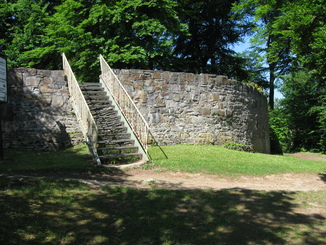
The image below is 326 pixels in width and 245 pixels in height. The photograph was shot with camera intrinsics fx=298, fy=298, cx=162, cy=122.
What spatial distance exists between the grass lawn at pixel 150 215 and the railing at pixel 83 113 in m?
2.19

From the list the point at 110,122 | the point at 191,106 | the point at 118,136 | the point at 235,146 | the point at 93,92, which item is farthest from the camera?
the point at 235,146

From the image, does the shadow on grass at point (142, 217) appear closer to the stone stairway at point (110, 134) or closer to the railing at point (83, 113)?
the railing at point (83, 113)

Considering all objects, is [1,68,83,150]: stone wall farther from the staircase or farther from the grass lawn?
the grass lawn

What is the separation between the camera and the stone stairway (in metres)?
7.95

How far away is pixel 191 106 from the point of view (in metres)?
10.9

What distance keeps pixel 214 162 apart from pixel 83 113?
4.04 metres

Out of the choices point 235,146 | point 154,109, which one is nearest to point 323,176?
point 235,146

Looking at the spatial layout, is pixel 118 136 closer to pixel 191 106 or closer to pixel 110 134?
pixel 110 134

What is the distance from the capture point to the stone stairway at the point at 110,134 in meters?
7.95

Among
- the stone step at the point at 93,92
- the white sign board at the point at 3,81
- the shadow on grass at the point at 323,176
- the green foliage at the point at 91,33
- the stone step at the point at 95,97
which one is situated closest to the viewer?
the white sign board at the point at 3,81

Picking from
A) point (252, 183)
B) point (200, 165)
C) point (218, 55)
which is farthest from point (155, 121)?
point (218, 55)

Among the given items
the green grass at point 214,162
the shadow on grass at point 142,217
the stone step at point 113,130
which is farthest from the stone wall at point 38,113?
the shadow on grass at point 142,217

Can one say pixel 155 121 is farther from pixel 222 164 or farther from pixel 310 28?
pixel 310 28

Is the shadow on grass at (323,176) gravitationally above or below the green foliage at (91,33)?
below
